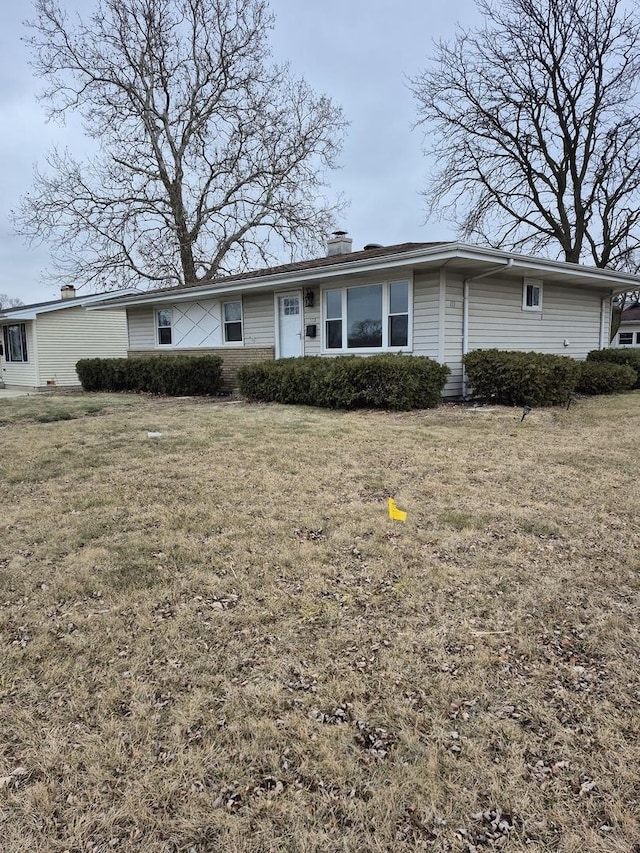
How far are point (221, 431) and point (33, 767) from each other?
5.42 metres

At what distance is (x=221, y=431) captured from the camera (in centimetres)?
703

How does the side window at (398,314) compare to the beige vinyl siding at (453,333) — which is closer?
the beige vinyl siding at (453,333)

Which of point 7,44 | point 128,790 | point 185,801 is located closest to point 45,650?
point 128,790

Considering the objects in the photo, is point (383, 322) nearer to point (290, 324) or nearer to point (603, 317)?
point (290, 324)

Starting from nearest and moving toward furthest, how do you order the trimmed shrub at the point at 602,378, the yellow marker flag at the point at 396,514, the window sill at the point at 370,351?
the yellow marker flag at the point at 396,514, the window sill at the point at 370,351, the trimmed shrub at the point at 602,378

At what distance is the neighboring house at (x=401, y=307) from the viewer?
32.5 ft

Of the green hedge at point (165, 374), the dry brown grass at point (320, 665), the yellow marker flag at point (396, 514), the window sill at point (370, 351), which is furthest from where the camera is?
the green hedge at point (165, 374)

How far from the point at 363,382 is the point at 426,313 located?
7.21ft

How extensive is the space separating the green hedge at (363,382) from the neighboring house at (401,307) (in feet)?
4.27

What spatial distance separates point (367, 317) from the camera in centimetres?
1094

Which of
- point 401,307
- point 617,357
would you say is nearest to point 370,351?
point 401,307

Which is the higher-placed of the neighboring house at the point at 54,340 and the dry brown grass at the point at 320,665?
the neighboring house at the point at 54,340

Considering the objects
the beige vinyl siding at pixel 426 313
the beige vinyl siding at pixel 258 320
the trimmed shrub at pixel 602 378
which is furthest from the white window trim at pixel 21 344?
the trimmed shrub at pixel 602 378

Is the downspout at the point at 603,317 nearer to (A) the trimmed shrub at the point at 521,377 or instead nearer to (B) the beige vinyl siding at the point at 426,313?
(A) the trimmed shrub at the point at 521,377
